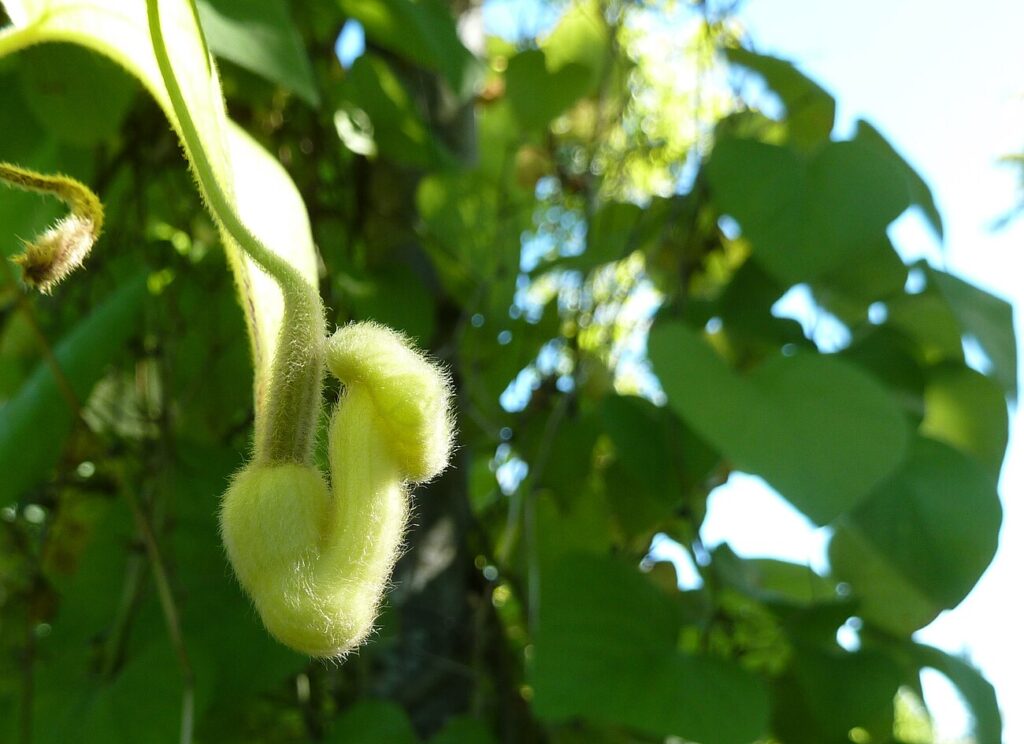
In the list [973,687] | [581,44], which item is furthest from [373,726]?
[581,44]

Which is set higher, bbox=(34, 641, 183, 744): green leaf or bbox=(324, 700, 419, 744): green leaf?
bbox=(34, 641, 183, 744): green leaf

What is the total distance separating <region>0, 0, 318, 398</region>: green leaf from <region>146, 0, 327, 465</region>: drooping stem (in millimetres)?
34

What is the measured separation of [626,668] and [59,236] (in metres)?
0.50

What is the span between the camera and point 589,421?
2.70 ft

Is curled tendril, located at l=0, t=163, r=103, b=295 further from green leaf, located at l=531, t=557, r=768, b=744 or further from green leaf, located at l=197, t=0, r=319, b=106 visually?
green leaf, located at l=531, t=557, r=768, b=744

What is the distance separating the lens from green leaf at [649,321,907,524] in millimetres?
561

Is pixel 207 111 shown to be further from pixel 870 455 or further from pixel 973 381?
pixel 973 381

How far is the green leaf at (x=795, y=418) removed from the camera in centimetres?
56

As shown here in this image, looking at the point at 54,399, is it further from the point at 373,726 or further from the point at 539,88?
the point at 539,88

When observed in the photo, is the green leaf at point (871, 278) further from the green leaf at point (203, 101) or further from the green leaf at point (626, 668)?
the green leaf at point (203, 101)

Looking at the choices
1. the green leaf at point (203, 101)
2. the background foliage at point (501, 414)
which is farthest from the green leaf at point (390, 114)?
the green leaf at point (203, 101)

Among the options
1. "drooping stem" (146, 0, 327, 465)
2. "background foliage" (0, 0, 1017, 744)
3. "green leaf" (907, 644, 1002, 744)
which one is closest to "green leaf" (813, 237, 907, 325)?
"background foliage" (0, 0, 1017, 744)

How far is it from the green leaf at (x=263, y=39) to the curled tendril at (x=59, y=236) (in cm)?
24

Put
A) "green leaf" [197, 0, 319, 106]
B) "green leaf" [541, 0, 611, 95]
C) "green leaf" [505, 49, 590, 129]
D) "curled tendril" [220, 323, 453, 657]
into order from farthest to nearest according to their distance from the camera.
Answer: "green leaf" [541, 0, 611, 95] < "green leaf" [505, 49, 590, 129] < "green leaf" [197, 0, 319, 106] < "curled tendril" [220, 323, 453, 657]
